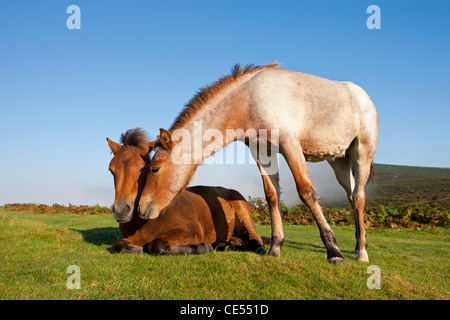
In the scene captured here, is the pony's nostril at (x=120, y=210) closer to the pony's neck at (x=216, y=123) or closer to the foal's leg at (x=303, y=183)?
the pony's neck at (x=216, y=123)

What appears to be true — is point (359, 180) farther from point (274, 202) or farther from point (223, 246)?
point (223, 246)

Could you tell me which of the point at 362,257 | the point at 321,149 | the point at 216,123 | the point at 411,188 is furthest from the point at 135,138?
the point at 411,188

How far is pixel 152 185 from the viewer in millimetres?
5332

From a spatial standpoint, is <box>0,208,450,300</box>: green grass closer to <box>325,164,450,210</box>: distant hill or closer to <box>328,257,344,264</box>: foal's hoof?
<box>328,257,344,264</box>: foal's hoof

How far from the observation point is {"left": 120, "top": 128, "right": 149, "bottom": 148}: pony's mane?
6230 mm

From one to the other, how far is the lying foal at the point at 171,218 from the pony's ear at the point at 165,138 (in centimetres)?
81

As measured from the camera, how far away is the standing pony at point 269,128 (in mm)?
5234

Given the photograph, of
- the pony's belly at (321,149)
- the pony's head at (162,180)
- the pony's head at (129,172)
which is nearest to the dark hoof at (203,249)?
the pony's head at (162,180)

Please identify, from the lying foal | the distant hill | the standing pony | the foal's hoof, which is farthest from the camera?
the distant hill

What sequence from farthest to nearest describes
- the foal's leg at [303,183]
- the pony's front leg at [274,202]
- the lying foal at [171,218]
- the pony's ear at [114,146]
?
the pony's ear at [114,146] < the pony's front leg at [274,202] < the lying foal at [171,218] < the foal's leg at [303,183]

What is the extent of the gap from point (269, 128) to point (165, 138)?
66.2 inches

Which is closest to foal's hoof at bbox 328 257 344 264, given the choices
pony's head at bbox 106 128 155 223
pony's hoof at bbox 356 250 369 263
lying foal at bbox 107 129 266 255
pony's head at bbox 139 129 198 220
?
lying foal at bbox 107 129 266 255

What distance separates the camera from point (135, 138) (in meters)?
6.25
